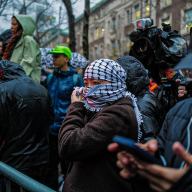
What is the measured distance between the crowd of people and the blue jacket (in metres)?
0.01

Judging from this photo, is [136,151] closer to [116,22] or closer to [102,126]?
[102,126]

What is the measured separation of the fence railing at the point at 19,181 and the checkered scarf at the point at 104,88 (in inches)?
23.2

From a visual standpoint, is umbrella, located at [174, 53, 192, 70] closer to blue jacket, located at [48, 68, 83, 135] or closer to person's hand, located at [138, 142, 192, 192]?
person's hand, located at [138, 142, 192, 192]

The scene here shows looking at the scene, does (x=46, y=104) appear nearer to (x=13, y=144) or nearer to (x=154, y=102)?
(x=13, y=144)

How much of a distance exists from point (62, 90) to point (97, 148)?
3276 mm

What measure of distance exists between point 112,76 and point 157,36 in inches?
66.7

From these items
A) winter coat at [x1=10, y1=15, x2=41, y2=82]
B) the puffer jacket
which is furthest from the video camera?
winter coat at [x1=10, y1=15, x2=41, y2=82]

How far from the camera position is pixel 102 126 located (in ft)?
8.37

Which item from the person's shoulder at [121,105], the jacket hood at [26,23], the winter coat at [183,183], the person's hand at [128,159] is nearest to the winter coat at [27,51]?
the jacket hood at [26,23]

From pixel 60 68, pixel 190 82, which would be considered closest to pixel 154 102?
pixel 190 82

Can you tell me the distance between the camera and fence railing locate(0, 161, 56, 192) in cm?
251

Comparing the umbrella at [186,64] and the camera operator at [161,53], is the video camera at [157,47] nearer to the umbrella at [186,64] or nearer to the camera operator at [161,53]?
the camera operator at [161,53]

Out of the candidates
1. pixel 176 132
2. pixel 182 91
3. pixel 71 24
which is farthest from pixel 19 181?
pixel 71 24

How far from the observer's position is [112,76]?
9.29 ft
